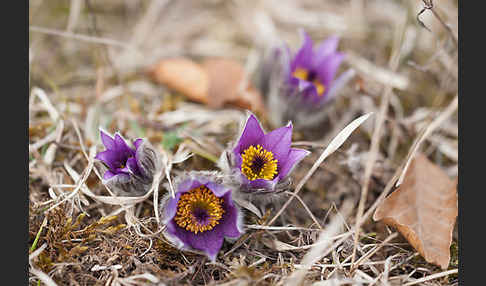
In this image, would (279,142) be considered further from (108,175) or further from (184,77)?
(184,77)

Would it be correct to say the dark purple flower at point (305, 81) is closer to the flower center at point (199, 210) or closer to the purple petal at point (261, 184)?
the purple petal at point (261, 184)

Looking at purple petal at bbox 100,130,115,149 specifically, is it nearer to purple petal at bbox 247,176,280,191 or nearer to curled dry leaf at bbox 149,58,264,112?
purple petal at bbox 247,176,280,191

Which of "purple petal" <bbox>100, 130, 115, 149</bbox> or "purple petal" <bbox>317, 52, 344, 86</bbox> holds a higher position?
"purple petal" <bbox>317, 52, 344, 86</bbox>

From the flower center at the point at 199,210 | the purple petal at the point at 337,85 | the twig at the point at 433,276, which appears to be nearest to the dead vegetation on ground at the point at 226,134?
the twig at the point at 433,276

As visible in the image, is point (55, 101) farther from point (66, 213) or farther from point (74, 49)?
point (66, 213)

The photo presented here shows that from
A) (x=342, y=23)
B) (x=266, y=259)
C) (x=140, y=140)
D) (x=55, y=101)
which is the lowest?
(x=266, y=259)

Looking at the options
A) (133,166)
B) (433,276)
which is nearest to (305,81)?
(133,166)

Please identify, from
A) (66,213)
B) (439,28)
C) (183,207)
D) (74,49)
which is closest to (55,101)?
(74,49)

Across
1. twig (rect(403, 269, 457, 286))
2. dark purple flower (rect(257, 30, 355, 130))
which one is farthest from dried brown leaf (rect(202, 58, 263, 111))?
twig (rect(403, 269, 457, 286))
